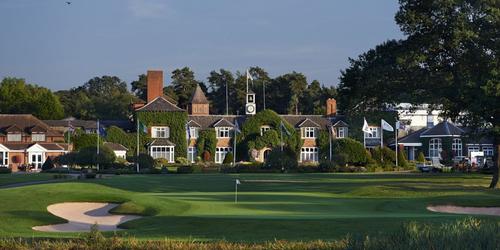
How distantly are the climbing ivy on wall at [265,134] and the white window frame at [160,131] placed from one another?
976cm

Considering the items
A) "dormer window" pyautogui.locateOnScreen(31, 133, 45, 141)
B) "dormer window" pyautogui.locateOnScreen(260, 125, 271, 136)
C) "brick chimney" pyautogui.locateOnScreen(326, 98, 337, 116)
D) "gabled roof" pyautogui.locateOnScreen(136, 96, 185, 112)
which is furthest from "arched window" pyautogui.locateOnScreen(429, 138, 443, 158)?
"dormer window" pyautogui.locateOnScreen(31, 133, 45, 141)

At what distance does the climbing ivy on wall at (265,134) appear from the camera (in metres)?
106

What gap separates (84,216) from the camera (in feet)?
109

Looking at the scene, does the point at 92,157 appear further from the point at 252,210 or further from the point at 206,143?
the point at 252,210

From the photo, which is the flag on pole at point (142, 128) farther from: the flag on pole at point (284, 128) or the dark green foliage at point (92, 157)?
A: the flag on pole at point (284, 128)

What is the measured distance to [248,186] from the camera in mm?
54406

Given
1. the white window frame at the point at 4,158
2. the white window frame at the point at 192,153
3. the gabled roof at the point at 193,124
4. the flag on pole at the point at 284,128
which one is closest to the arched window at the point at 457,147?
the flag on pole at the point at 284,128

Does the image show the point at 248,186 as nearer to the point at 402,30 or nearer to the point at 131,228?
the point at 402,30

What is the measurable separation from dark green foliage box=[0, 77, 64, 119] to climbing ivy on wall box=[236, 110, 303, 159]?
135 ft

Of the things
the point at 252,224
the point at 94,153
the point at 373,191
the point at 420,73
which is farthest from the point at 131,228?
the point at 94,153

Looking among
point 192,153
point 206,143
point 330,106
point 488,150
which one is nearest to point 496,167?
point 206,143

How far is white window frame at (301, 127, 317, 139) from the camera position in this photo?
110688 millimetres

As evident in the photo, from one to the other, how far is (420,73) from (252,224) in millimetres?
27300

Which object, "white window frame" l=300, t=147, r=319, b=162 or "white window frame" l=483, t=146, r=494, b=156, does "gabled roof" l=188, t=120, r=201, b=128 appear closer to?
"white window frame" l=300, t=147, r=319, b=162
